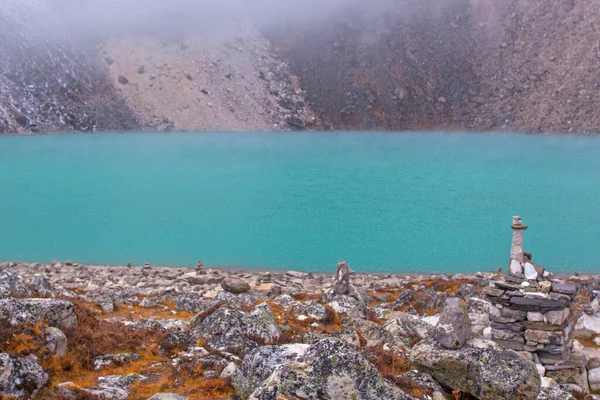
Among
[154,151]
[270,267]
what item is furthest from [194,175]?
[270,267]

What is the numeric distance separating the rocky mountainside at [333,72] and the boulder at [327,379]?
78004 millimetres

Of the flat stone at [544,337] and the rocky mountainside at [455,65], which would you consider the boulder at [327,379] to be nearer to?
the flat stone at [544,337]

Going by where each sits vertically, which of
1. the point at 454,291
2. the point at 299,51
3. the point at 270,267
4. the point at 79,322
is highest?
the point at 299,51

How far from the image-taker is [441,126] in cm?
8775

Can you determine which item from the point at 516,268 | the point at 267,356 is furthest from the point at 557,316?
the point at 267,356

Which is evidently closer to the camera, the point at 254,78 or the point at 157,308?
the point at 157,308

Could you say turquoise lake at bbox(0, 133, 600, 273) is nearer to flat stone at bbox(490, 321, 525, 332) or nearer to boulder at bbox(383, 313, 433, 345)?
boulder at bbox(383, 313, 433, 345)

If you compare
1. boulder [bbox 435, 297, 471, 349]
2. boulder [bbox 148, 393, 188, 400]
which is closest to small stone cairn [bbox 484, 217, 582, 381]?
boulder [bbox 435, 297, 471, 349]

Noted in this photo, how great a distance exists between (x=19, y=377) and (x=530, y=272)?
8827mm

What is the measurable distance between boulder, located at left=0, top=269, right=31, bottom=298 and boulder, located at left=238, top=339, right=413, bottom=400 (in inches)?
231

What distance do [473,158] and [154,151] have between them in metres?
33.9

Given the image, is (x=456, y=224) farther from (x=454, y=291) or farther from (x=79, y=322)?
(x=79, y=322)

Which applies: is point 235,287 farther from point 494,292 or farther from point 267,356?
point 267,356

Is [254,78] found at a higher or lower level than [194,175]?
higher
